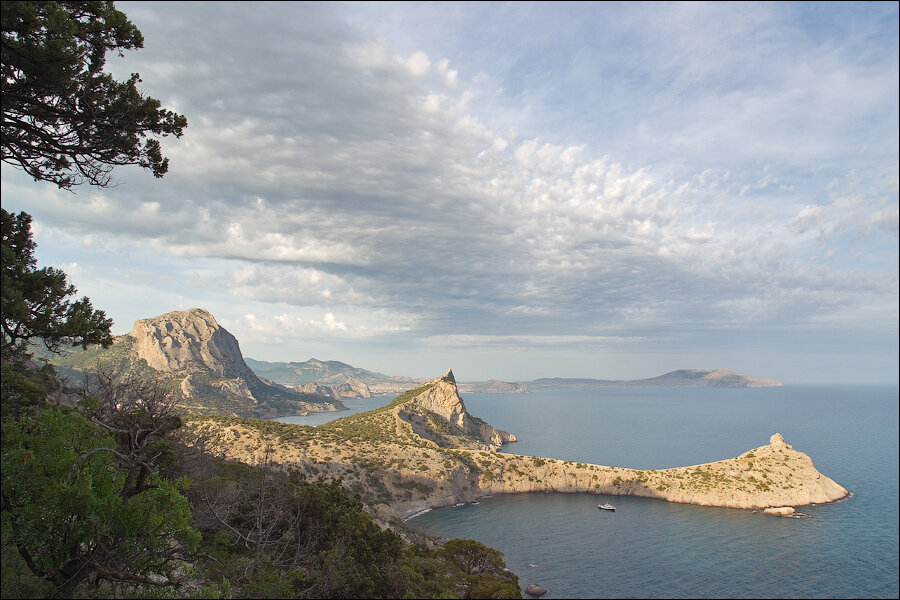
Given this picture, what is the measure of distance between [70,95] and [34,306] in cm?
615

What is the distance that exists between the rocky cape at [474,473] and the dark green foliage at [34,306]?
69.2 meters

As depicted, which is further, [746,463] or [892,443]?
[892,443]

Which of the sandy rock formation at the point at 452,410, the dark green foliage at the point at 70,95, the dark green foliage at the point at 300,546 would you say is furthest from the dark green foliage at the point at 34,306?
the sandy rock formation at the point at 452,410

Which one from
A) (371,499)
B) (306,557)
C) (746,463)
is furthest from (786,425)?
(306,557)

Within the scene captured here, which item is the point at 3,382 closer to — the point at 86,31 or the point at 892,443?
the point at 86,31

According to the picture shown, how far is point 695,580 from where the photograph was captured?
168ft

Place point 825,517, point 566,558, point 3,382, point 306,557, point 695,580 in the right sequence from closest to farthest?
point 3,382 < point 306,557 < point 695,580 < point 566,558 < point 825,517

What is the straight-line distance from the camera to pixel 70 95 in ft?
41.5

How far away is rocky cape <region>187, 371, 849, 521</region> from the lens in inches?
3253

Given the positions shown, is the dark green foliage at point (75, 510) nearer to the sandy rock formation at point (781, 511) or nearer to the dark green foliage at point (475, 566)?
the dark green foliage at point (475, 566)

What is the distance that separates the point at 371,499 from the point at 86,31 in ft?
264

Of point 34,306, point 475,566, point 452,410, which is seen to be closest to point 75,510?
point 34,306

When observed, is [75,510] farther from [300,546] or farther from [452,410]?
[452,410]

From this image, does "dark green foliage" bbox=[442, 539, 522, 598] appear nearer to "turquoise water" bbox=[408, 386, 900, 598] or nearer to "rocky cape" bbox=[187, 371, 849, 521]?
"turquoise water" bbox=[408, 386, 900, 598]
